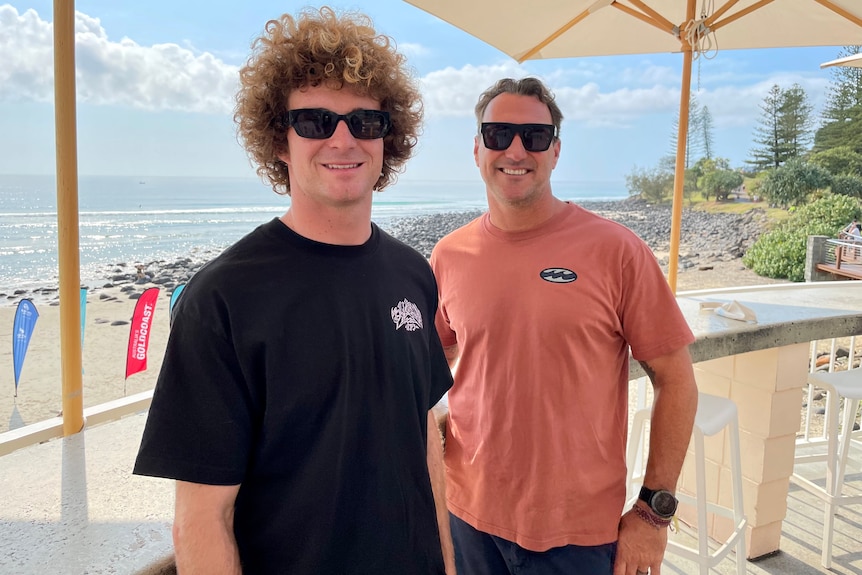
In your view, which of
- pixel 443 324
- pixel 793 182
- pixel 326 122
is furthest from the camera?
pixel 793 182

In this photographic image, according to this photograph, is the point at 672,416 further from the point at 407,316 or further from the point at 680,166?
the point at 680,166

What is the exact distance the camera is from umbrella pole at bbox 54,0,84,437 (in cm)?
126

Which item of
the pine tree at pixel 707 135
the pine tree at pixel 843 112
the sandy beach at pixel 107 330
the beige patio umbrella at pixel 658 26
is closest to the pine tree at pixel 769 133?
the pine tree at pixel 843 112

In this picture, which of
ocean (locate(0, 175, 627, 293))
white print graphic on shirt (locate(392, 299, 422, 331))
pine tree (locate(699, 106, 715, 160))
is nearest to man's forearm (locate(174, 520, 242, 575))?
white print graphic on shirt (locate(392, 299, 422, 331))

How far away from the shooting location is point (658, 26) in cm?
283

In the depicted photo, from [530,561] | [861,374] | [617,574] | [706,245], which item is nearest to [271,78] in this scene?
[530,561]

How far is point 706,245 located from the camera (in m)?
23.1

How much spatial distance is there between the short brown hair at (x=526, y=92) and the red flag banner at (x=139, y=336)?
200 cm

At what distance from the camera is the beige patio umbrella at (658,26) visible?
2.54 m

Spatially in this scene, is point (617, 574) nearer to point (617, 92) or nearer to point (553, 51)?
point (553, 51)

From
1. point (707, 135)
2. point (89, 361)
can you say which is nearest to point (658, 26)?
point (89, 361)

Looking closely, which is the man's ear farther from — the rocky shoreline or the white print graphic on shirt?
the rocky shoreline

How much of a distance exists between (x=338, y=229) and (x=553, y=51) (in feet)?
8.78

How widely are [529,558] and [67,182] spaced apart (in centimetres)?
150
